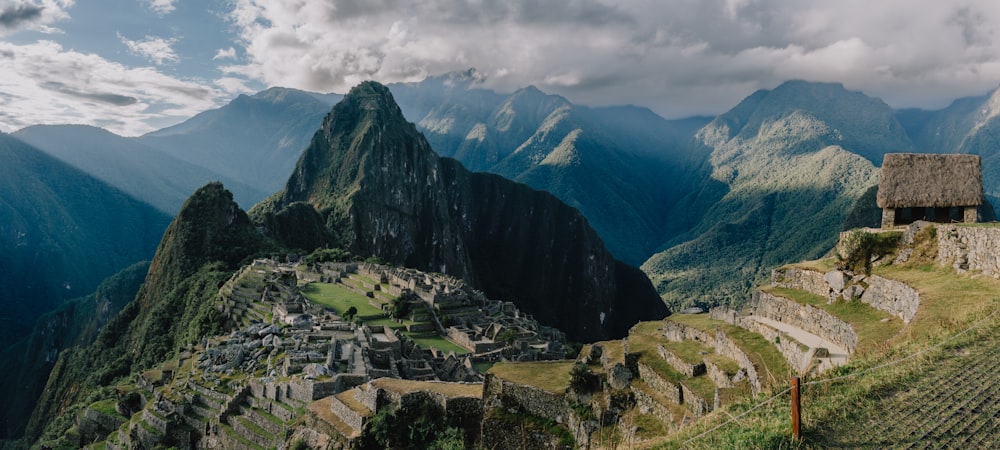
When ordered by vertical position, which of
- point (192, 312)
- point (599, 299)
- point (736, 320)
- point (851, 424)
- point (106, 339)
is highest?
point (851, 424)

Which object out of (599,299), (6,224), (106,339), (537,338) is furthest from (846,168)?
(6,224)

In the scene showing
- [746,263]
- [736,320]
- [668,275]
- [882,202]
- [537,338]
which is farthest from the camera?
[668,275]

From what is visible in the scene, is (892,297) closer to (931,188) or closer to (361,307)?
(931,188)

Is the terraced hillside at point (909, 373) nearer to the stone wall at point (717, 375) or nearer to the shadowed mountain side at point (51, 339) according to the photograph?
the stone wall at point (717, 375)

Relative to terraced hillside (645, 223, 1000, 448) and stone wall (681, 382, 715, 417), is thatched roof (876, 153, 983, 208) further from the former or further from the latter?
stone wall (681, 382, 715, 417)

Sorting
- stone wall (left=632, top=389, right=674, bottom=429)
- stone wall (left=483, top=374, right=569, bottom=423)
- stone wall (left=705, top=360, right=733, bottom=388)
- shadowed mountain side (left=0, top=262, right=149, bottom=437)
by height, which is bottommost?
shadowed mountain side (left=0, top=262, right=149, bottom=437)

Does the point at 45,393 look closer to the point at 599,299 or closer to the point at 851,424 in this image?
the point at 851,424

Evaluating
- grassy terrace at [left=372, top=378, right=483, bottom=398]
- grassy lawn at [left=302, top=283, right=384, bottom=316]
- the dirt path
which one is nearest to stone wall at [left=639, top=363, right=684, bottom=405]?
the dirt path

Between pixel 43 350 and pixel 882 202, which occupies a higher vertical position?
pixel 882 202
